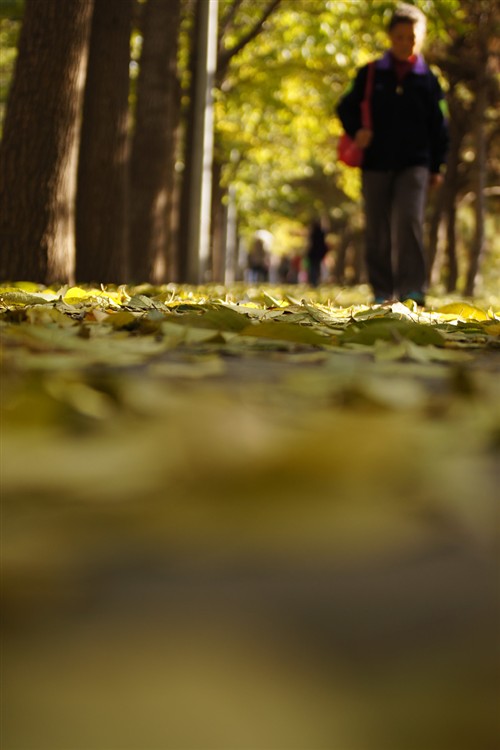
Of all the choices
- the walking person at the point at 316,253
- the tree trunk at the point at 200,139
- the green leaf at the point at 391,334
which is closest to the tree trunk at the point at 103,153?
the tree trunk at the point at 200,139

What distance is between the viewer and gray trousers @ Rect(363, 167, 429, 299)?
8195 millimetres

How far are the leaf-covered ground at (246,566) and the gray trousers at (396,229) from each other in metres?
6.70

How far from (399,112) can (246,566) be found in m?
7.46

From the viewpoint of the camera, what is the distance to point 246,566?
4.09ft

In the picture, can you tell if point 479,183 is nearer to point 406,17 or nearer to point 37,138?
point 406,17

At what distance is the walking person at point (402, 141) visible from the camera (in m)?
8.12

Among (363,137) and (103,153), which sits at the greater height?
(363,137)

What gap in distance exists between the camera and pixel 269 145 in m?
25.5

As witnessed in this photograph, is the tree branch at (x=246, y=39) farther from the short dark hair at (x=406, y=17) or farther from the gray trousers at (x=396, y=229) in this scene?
the short dark hair at (x=406, y=17)

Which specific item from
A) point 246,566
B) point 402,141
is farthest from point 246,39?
point 246,566

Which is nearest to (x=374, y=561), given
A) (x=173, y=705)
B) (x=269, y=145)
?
(x=173, y=705)

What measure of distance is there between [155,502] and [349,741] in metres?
0.43

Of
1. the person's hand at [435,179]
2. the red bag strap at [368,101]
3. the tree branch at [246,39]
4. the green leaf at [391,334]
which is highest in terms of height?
the tree branch at [246,39]

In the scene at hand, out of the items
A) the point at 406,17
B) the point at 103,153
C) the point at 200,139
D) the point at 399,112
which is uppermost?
the point at 406,17
